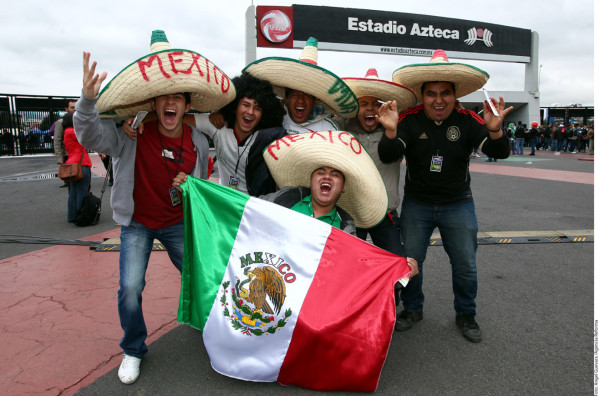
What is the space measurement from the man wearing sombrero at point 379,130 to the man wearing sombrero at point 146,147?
3.42 ft

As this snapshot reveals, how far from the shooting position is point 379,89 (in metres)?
3.31

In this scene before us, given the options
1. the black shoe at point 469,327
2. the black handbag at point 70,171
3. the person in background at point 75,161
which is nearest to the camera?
the black shoe at point 469,327

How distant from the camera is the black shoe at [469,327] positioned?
10.5 feet

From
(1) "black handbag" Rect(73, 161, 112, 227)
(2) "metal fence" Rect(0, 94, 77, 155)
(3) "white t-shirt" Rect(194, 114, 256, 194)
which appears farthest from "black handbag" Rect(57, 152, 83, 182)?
(2) "metal fence" Rect(0, 94, 77, 155)

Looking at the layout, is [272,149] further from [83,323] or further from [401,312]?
[83,323]

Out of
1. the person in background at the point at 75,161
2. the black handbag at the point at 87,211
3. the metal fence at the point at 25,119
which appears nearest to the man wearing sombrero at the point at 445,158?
the black handbag at the point at 87,211

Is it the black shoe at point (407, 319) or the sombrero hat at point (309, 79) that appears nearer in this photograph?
the sombrero hat at point (309, 79)

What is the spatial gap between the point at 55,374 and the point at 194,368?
868 mm

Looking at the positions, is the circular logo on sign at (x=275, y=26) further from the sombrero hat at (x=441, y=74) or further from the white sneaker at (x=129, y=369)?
the white sneaker at (x=129, y=369)

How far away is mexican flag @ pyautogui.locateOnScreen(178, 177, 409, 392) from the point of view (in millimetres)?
2479

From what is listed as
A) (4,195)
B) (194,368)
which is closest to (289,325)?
(194,368)

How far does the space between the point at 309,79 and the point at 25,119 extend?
2681 centimetres

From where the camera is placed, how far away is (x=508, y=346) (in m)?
3.13

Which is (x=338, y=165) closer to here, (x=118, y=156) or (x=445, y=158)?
(x=445, y=158)
